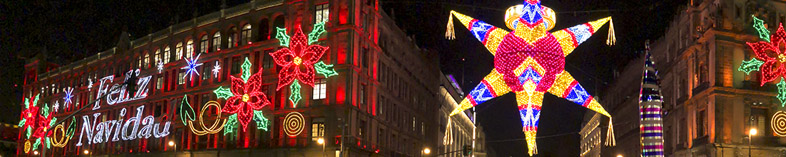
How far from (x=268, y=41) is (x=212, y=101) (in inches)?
254

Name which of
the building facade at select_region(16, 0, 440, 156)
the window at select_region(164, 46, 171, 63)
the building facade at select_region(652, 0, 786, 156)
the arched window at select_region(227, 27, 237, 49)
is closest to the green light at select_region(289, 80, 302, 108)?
the building facade at select_region(16, 0, 440, 156)

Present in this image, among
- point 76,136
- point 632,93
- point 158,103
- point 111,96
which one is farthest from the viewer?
point 632,93

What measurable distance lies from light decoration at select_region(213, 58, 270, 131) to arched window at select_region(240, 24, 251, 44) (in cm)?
290

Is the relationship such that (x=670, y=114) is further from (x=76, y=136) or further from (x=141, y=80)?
(x=76, y=136)

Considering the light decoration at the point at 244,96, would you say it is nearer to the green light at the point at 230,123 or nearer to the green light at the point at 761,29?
the green light at the point at 230,123

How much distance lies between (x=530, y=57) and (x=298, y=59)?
86.4 feet

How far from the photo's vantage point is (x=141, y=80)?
72.1 m

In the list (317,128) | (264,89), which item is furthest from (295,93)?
(264,89)

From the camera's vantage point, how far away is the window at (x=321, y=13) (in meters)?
57.3

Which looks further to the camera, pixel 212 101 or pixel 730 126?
pixel 212 101

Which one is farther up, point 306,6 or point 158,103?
point 306,6

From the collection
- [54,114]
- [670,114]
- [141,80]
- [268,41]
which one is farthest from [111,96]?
[670,114]

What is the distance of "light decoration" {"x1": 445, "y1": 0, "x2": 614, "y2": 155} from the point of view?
3153cm

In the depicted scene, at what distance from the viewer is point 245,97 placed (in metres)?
58.4
